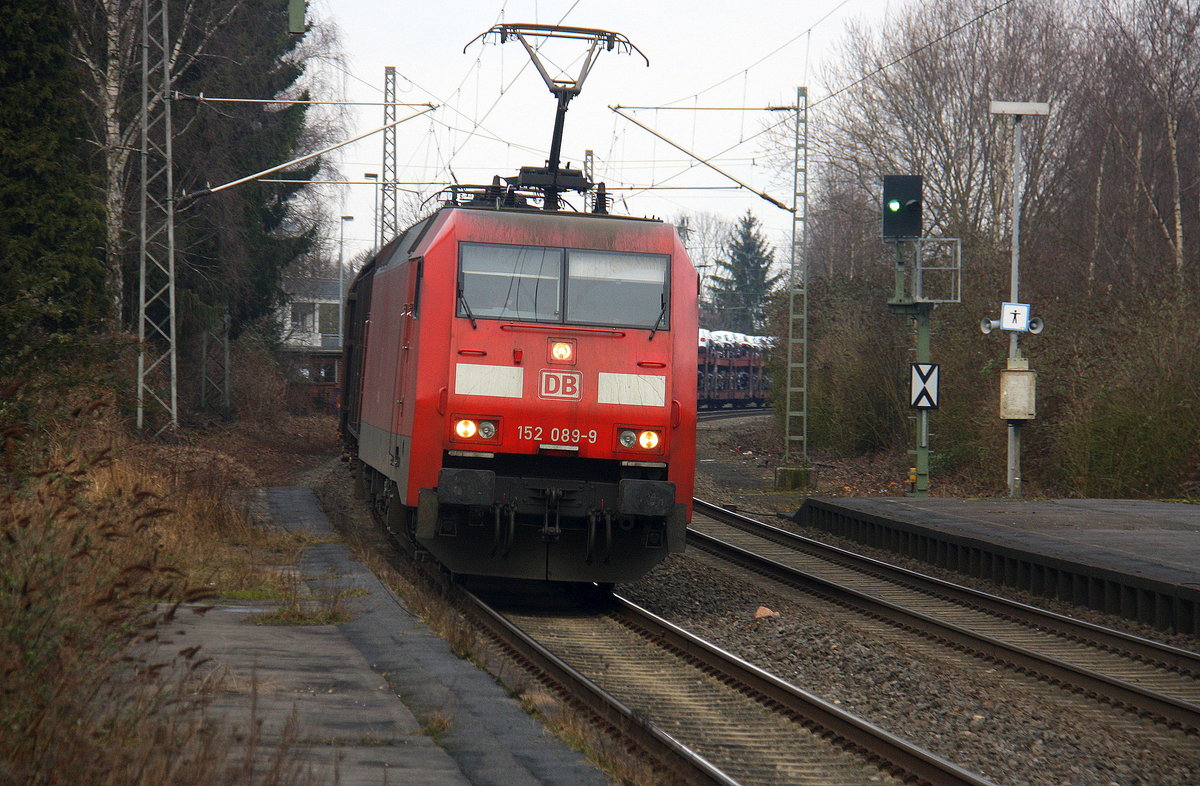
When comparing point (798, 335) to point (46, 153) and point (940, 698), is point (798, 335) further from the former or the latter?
point (940, 698)

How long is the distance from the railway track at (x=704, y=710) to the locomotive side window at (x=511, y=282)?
8.19ft

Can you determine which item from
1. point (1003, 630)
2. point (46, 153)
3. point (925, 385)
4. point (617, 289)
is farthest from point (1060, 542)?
point (46, 153)

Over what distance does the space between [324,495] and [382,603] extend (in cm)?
1061

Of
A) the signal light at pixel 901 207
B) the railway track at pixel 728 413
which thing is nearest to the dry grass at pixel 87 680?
the signal light at pixel 901 207

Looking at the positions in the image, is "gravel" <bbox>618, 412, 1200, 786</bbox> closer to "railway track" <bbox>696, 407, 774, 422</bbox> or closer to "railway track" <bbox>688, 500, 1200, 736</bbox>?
"railway track" <bbox>688, 500, 1200, 736</bbox>

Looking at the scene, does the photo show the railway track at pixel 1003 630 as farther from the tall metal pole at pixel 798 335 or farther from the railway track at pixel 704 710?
the tall metal pole at pixel 798 335

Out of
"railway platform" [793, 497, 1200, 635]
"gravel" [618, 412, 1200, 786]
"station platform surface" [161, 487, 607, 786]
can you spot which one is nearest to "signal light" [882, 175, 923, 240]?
"railway platform" [793, 497, 1200, 635]

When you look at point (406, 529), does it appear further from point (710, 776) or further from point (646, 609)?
point (710, 776)

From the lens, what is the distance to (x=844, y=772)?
6621 millimetres

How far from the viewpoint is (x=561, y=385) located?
10.5 meters

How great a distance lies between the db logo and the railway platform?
17.8ft

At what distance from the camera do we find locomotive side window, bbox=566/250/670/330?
424 inches

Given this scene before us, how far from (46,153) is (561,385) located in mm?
13809

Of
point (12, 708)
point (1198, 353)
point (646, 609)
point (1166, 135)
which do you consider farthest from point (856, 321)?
point (12, 708)
